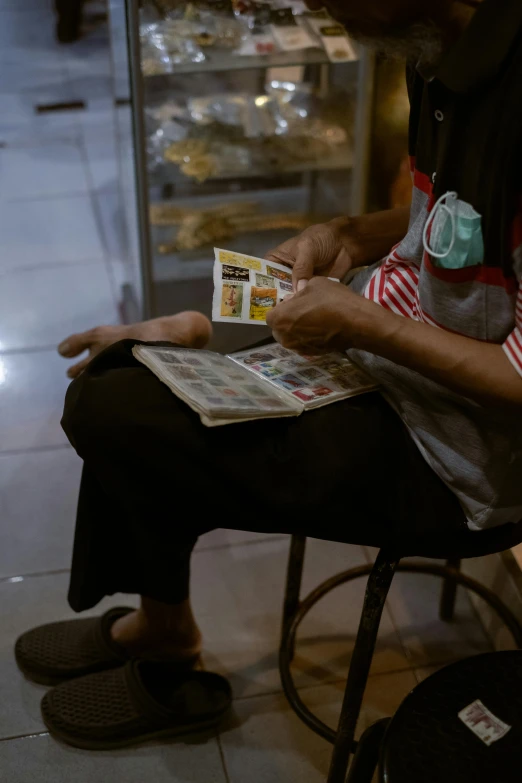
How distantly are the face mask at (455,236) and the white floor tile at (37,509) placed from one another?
4.19 ft

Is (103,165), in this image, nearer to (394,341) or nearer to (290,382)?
(290,382)

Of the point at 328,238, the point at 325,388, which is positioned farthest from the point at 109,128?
the point at 325,388

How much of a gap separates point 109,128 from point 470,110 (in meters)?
3.34

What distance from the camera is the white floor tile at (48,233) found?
126 inches

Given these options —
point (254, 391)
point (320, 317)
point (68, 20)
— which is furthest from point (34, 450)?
point (68, 20)

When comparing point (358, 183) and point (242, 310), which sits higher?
point (242, 310)

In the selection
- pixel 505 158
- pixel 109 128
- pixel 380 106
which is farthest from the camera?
pixel 109 128

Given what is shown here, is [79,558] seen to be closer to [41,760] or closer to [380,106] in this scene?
[41,760]

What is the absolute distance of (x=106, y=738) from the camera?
1628 mm

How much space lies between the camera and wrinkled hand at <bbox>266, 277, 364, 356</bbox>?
3.90 feet

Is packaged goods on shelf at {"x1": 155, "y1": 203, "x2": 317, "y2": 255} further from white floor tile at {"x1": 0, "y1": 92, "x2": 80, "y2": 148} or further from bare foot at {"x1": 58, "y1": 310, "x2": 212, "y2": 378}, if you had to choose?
white floor tile at {"x1": 0, "y1": 92, "x2": 80, "y2": 148}

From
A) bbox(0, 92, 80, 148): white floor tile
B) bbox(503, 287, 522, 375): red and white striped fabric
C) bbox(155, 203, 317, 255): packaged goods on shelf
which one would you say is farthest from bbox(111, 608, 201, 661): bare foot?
bbox(0, 92, 80, 148): white floor tile

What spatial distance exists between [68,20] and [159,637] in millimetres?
4330

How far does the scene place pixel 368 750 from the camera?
1.27 m
